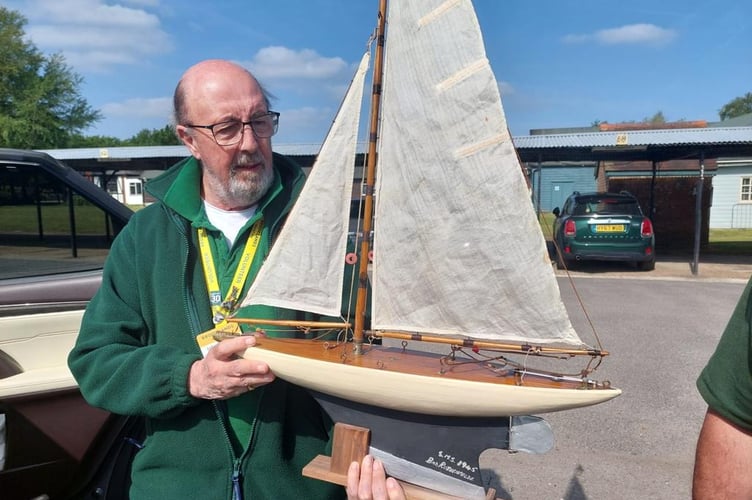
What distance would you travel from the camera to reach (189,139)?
1938 millimetres

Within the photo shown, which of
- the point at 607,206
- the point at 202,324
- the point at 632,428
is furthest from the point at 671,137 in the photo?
the point at 202,324

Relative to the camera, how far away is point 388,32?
1750 mm

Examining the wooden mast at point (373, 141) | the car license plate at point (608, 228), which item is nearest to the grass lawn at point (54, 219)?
the wooden mast at point (373, 141)

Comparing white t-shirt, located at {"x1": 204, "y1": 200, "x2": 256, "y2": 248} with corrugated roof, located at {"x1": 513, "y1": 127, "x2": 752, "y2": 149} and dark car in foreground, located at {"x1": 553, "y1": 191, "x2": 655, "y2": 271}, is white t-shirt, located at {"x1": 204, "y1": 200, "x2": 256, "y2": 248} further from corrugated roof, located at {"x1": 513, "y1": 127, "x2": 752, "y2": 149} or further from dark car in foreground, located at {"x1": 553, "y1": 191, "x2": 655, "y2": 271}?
corrugated roof, located at {"x1": 513, "y1": 127, "x2": 752, "y2": 149}

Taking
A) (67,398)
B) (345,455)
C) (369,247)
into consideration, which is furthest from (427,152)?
(67,398)

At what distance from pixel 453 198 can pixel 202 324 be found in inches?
36.3

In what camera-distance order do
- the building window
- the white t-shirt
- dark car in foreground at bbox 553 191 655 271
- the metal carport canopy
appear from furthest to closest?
the building window
the metal carport canopy
dark car in foreground at bbox 553 191 655 271
the white t-shirt

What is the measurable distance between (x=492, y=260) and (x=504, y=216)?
0.14 m

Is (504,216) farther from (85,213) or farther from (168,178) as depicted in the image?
(85,213)

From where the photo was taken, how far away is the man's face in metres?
1.84

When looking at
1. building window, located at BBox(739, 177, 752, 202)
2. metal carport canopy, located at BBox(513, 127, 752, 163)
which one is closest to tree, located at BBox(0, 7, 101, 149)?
metal carport canopy, located at BBox(513, 127, 752, 163)

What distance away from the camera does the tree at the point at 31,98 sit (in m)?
37.0

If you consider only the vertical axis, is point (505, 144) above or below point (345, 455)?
above

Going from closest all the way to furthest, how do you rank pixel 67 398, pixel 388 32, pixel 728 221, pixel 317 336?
pixel 388 32 → pixel 317 336 → pixel 67 398 → pixel 728 221
